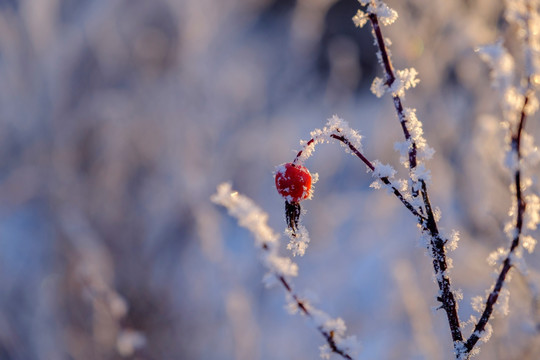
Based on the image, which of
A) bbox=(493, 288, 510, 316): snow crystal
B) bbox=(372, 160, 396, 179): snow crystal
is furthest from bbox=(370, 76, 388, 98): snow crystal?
bbox=(493, 288, 510, 316): snow crystal

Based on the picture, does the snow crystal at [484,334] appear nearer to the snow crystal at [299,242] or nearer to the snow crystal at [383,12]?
the snow crystal at [299,242]

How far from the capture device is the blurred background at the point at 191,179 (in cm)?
217

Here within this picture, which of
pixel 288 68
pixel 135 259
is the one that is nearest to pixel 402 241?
pixel 288 68

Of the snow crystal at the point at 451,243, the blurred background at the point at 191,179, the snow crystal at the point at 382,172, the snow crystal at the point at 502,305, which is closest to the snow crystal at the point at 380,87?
the snow crystal at the point at 382,172

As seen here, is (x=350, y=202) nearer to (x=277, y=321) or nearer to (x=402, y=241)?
(x=402, y=241)

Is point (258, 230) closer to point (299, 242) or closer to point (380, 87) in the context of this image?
point (299, 242)

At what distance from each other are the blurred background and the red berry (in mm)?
1156

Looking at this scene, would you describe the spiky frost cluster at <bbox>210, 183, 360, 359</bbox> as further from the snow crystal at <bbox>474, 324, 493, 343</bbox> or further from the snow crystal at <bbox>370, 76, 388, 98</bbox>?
the snow crystal at <bbox>370, 76, 388, 98</bbox>

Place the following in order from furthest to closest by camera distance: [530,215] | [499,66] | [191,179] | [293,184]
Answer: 1. [191,179]
2. [293,184]
3. [530,215]
4. [499,66]

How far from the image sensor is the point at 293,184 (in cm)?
91

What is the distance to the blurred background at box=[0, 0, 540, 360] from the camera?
2.17m

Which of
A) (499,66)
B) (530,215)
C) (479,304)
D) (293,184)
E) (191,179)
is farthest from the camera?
(191,179)

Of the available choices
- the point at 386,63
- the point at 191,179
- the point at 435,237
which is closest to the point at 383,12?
the point at 386,63

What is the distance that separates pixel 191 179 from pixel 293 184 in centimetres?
153
